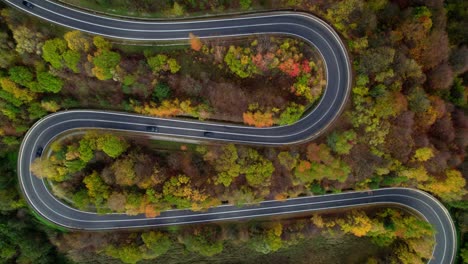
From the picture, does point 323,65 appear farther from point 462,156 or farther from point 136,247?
point 136,247

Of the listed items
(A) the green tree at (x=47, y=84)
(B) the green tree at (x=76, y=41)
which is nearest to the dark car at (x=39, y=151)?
(A) the green tree at (x=47, y=84)

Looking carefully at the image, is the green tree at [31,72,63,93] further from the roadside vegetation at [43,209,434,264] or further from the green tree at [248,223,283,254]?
the green tree at [248,223,283,254]

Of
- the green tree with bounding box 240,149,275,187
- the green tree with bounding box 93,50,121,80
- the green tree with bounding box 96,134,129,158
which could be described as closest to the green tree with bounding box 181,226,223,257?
the green tree with bounding box 240,149,275,187

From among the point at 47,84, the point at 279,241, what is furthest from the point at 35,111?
the point at 279,241

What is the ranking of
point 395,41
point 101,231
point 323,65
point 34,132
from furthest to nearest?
point 101,231
point 34,132
point 323,65
point 395,41

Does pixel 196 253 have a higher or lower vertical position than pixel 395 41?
lower

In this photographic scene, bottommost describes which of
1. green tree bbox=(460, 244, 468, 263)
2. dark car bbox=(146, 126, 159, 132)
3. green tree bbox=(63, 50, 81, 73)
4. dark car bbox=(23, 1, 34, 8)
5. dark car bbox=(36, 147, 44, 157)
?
green tree bbox=(460, 244, 468, 263)

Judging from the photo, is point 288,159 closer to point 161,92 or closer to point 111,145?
point 161,92

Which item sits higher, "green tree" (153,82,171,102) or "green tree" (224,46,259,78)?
"green tree" (224,46,259,78)

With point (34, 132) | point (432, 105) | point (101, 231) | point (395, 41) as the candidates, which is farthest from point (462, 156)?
point (34, 132)
